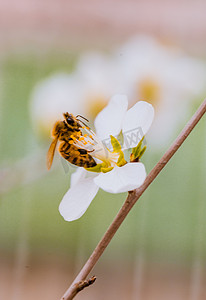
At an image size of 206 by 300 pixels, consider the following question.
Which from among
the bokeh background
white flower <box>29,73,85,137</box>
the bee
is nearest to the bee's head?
the bee

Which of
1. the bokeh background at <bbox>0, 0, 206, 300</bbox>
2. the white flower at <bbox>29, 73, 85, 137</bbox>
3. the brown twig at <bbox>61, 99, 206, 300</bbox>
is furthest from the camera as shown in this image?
the bokeh background at <bbox>0, 0, 206, 300</bbox>

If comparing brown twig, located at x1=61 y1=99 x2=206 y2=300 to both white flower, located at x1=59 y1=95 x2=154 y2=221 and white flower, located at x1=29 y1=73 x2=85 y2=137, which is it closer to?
white flower, located at x1=59 y1=95 x2=154 y2=221

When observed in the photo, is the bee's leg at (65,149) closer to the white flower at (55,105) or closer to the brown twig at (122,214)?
the brown twig at (122,214)

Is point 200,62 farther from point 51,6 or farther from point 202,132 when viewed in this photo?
point 51,6

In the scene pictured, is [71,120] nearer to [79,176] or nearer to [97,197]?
[79,176]

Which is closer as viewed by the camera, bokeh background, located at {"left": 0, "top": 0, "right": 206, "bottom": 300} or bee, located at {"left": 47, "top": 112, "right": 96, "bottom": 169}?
bee, located at {"left": 47, "top": 112, "right": 96, "bottom": 169}

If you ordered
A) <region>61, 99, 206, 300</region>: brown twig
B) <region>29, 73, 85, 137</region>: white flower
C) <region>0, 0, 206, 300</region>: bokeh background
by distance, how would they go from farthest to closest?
<region>0, 0, 206, 300</region>: bokeh background < <region>29, 73, 85, 137</region>: white flower < <region>61, 99, 206, 300</region>: brown twig

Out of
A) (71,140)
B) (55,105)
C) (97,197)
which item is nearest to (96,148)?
(71,140)

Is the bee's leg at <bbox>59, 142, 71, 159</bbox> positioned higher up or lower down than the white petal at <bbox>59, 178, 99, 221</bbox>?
A: higher up
